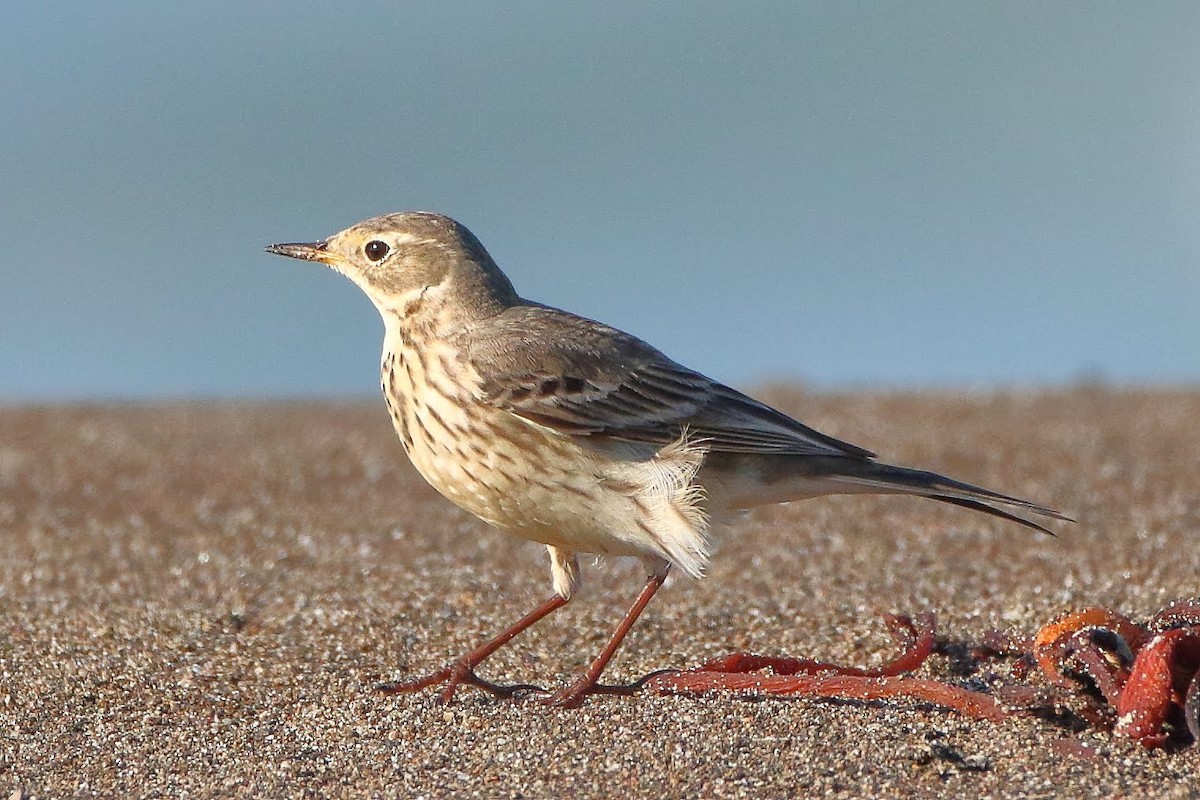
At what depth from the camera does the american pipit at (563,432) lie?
5.66 m

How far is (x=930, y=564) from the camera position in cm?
781

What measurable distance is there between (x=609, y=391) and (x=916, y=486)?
3.98ft

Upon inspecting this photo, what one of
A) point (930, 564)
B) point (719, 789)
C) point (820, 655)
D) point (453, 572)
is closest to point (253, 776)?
point (719, 789)

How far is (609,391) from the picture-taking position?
6062 millimetres

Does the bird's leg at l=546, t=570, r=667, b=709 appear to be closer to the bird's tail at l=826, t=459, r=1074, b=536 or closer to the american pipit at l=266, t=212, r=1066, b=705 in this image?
the american pipit at l=266, t=212, r=1066, b=705

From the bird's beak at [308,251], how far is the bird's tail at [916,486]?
2.32 meters

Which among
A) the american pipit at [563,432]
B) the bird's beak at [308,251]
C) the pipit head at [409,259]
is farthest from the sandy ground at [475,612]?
the bird's beak at [308,251]

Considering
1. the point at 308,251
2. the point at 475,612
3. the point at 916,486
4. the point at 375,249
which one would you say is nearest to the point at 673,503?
the point at 916,486

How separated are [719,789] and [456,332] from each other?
2516 millimetres

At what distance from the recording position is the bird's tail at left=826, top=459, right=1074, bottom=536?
5.79 meters

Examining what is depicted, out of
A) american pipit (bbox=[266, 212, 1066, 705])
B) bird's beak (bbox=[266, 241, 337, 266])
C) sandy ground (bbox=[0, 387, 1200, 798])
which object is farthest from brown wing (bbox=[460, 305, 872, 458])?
bird's beak (bbox=[266, 241, 337, 266])

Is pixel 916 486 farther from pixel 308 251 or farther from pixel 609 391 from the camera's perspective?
pixel 308 251

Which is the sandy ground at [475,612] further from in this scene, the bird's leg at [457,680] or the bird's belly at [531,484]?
the bird's belly at [531,484]

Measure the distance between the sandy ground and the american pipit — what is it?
0.36m
